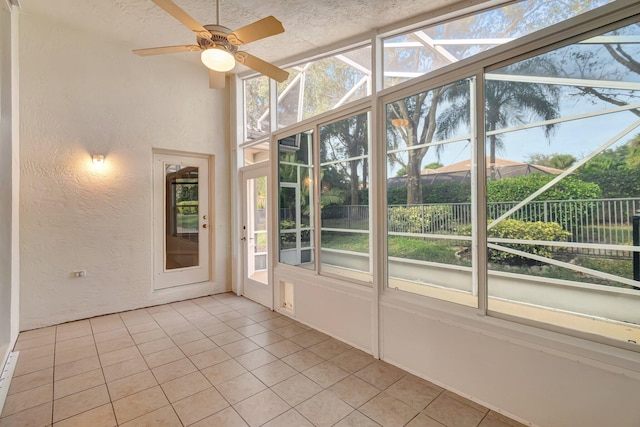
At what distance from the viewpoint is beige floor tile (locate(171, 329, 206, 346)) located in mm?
3070

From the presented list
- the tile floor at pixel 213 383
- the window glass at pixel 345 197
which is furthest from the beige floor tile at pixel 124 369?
the window glass at pixel 345 197

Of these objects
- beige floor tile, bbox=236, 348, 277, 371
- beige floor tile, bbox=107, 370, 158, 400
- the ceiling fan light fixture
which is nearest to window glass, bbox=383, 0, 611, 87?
the ceiling fan light fixture

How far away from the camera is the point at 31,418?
1938 millimetres

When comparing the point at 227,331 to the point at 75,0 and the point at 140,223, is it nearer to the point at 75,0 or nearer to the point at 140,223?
the point at 140,223

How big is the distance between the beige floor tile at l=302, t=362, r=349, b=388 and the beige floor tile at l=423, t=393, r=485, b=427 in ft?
2.29

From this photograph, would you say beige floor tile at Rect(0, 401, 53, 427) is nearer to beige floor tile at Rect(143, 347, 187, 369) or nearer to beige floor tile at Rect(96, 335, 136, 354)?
beige floor tile at Rect(143, 347, 187, 369)

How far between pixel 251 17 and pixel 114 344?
12.0ft

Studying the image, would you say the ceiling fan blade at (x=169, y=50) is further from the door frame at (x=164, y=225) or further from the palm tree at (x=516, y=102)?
the door frame at (x=164, y=225)

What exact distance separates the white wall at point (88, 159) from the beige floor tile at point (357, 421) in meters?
3.37

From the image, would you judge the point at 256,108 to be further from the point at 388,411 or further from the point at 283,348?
the point at 388,411

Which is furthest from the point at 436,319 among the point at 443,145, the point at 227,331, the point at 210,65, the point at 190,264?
the point at 190,264

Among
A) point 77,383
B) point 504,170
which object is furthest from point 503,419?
point 77,383

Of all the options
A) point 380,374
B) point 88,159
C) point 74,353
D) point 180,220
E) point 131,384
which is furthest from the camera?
point 180,220

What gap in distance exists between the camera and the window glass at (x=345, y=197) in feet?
9.86
